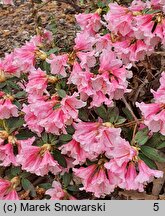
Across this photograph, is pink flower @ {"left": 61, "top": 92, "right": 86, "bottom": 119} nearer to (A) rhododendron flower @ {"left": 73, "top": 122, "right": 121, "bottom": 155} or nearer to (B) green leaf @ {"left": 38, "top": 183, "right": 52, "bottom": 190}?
(A) rhododendron flower @ {"left": 73, "top": 122, "right": 121, "bottom": 155}

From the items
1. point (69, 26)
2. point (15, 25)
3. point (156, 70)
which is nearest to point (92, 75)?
point (156, 70)

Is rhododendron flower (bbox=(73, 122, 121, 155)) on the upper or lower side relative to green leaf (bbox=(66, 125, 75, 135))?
→ upper

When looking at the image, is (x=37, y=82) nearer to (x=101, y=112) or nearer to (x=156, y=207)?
(x=101, y=112)

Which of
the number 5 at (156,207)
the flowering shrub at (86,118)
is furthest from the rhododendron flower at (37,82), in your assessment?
the number 5 at (156,207)

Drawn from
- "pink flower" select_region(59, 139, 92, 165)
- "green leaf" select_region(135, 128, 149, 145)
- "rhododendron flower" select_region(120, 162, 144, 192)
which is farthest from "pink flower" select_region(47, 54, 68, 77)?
"rhododendron flower" select_region(120, 162, 144, 192)

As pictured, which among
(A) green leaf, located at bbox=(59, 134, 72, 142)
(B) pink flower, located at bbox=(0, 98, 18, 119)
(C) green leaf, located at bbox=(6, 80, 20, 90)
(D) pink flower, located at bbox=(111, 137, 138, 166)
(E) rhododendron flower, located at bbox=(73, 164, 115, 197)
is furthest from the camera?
(C) green leaf, located at bbox=(6, 80, 20, 90)

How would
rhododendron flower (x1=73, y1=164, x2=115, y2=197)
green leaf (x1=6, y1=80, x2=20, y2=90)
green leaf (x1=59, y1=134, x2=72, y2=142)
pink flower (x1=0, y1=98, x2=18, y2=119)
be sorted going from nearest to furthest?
rhododendron flower (x1=73, y1=164, x2=115, y2=197) → green leaf (x1=59, y1=134, x2=72, y2=142) → pink flower (x1=0, y1=98, x2=18, y2=119) → green leaf (x1=6, y1=80, x2=20, y2=90)

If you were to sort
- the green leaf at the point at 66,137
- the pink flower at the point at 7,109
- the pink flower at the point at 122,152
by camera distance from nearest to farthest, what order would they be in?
the pink flower at the point at 122,152
the green leaf at the point at 66,137
the pink flower at the point at 7,109

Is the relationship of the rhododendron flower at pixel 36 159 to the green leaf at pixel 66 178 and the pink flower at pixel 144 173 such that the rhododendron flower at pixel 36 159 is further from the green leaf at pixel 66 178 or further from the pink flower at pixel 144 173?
the pink flower at pixel 144 173

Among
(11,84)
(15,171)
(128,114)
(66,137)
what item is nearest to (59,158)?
(66,137)
